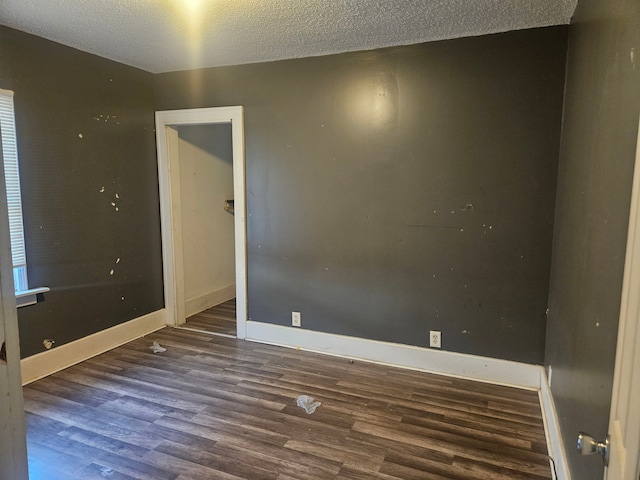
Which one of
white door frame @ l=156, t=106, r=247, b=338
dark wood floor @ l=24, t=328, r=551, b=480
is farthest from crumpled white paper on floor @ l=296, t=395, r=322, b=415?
white door frame @ l=156, t=106, r=247, b=338

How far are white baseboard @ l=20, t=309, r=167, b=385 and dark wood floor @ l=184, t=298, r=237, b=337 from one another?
0.32 meters

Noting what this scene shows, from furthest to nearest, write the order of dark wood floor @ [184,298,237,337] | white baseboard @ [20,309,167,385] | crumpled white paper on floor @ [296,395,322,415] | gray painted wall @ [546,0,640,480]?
dark wood floor @ [184,298,237,337], white baseboard @ [20,309,167,385], crumpled white paper on floor @ [296,395,322,415], gray painted wall @ [546,0,640,480]

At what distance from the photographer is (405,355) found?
3.14 meters

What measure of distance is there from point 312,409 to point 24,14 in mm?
2997

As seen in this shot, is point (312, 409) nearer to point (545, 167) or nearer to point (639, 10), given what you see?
point (545, 167)

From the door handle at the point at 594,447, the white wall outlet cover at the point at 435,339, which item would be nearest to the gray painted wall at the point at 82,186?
the white wall outlet cover at the point at 435,339

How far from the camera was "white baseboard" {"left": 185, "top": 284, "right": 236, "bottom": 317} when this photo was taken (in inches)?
172

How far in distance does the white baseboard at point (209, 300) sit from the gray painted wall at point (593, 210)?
3403 millimetres

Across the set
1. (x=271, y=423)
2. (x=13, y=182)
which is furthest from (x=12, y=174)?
(x=271, y=423)

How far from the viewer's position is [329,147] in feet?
10.6

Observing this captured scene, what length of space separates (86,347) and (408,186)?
285 cm

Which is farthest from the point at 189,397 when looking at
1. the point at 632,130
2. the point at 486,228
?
the point at 632,130

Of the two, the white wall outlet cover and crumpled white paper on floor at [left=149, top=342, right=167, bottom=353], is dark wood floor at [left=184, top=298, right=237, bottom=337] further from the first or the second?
the white wall outlet cover

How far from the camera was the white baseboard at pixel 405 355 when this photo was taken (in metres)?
2.85
